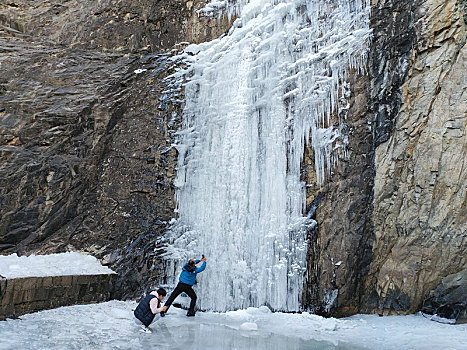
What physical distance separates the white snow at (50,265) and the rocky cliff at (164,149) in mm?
356

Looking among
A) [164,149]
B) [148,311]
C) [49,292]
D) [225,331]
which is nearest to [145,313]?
[148,311]

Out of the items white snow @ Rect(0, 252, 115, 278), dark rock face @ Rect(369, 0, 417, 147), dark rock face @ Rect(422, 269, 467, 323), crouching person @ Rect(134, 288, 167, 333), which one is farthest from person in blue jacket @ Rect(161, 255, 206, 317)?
dark rock face @ Rect(369, 0, 417, 147)

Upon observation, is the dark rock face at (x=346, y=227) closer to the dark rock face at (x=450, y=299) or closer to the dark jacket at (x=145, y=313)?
the dark rock face at (x=450, y=299)

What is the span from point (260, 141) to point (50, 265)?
5.34 m

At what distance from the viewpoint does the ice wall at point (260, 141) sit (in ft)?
29.5

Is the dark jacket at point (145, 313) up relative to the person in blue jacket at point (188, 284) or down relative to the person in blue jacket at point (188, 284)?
down

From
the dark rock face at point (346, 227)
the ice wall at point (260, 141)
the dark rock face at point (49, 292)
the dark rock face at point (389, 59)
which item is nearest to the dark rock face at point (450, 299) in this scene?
the dark rock face at point (346, 227)

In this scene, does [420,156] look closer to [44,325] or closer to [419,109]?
[419,109]

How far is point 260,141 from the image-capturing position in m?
9.98

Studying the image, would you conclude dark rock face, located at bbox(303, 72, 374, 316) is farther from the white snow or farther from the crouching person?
the white snow

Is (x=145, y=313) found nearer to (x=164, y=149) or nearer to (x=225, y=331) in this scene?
(x=225, y=331)

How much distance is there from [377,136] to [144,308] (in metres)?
5.61

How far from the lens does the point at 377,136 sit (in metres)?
8.78

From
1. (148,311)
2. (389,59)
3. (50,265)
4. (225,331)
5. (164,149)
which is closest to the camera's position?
(148,311)
